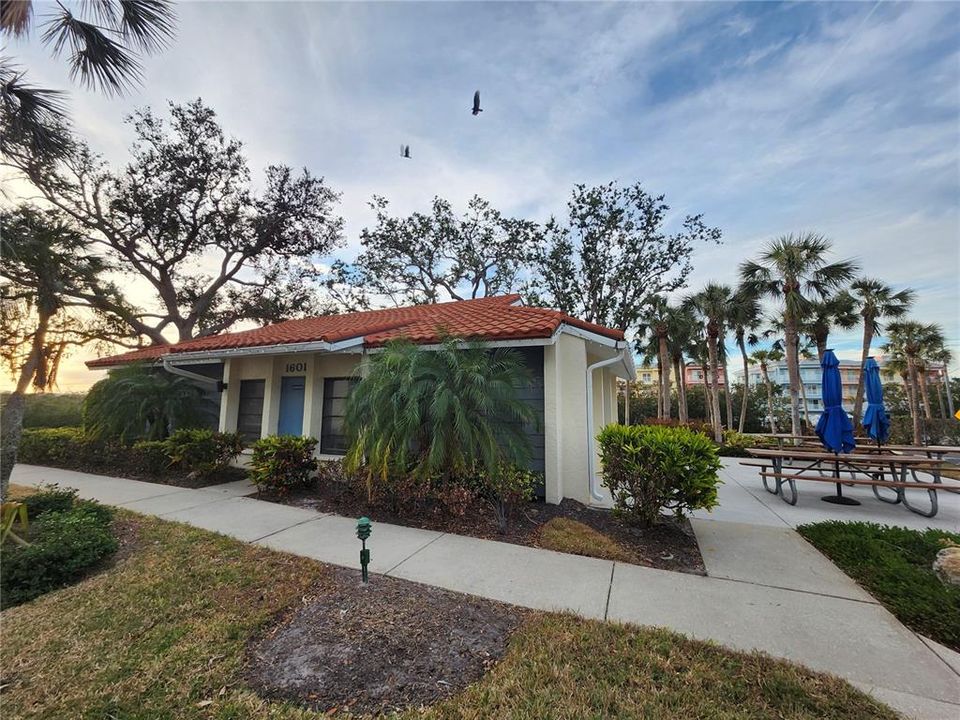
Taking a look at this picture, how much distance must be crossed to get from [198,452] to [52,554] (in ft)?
14.7

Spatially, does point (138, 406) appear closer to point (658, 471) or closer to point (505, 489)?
point (505, 489)

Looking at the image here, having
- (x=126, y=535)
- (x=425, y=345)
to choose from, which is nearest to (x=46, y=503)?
(x=126, y=535)

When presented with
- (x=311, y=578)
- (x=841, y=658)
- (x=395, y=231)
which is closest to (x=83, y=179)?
(x=395, y=231)

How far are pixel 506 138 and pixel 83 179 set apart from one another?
18.0 m

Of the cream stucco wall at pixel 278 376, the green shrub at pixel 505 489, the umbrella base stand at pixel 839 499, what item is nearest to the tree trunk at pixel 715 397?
the umbrella base stand at pixel 839 499

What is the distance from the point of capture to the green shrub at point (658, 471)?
178 inches

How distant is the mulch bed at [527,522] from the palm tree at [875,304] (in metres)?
20.0

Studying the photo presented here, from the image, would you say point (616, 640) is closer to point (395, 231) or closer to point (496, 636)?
point (496, 636)

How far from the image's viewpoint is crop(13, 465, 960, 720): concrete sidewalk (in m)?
2.52

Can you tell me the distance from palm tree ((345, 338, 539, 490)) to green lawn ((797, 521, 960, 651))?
11.9ft

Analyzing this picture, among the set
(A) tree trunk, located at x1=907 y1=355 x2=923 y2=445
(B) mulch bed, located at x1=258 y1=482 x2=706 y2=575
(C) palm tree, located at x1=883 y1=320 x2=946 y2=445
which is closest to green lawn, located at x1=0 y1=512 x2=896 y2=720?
(B) mulch bed, located at x1=258 y1=482 x2=706 y2=575

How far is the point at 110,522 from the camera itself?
4910mm

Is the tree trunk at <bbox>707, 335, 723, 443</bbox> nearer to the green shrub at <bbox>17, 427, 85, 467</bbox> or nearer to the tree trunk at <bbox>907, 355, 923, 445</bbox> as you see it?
the tree trunk at <bbox>907, 355, 923, 445</bbox>

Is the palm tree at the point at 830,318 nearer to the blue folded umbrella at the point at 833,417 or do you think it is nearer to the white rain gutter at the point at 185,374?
the blue folded umbrella at the point at 833,417
